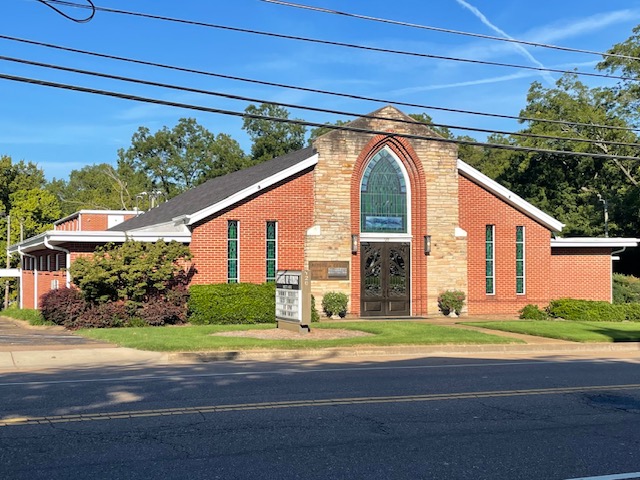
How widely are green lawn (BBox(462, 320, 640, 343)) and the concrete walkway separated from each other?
576mm

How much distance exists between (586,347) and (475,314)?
9.02m

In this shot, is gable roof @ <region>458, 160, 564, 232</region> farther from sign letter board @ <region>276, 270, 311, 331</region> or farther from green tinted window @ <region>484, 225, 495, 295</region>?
sign letter board @ <region>276, 270, 311, 331</region>

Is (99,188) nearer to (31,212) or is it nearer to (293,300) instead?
(31,212)

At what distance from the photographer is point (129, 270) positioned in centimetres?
2244

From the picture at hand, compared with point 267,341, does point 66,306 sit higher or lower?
higher

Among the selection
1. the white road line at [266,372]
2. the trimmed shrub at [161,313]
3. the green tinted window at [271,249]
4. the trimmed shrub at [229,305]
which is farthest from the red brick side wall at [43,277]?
the white road line at [266,372]

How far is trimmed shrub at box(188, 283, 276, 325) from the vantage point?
23.6m

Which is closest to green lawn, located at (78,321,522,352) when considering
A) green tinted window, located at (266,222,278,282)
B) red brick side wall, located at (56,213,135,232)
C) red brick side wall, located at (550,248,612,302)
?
green tinted window, located at (266,222,278,282)

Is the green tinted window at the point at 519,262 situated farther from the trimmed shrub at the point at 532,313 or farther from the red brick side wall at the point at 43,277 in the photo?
the red brick side wall at the point at 43,277

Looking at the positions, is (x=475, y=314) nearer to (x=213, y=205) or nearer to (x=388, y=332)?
(x=388, y=332)

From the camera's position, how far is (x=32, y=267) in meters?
34.4

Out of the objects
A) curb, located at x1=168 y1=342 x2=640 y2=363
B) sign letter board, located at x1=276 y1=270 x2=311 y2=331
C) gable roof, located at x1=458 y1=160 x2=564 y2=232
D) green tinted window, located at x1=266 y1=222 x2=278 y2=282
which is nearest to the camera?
curb, located at x1=168 y1=342 x2=640 y2=363

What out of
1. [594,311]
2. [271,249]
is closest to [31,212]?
[271,249]

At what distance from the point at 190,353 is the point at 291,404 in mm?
6540
